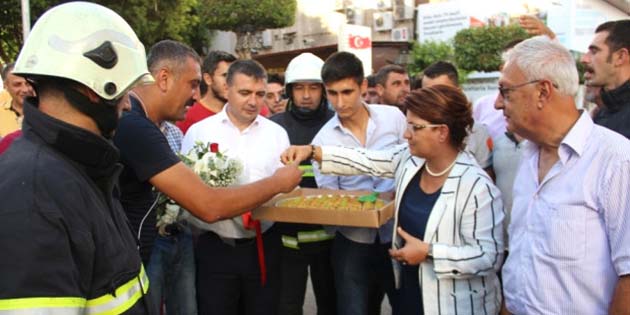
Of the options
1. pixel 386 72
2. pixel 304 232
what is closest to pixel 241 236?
pixel 304 232

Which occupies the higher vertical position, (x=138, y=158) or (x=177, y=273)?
(x=138, y=158)

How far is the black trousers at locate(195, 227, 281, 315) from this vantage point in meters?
3.43

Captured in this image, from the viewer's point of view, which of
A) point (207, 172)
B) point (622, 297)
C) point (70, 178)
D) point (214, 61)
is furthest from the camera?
point (214, 61)

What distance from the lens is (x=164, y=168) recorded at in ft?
7.93

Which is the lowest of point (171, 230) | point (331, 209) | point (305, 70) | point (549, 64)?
point (171, 230)

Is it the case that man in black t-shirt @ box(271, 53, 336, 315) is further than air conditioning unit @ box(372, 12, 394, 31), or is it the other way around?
air conditioning unit @ box(372, 12, 394, 31)

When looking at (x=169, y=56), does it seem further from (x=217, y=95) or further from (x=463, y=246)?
(x=217, y=95)

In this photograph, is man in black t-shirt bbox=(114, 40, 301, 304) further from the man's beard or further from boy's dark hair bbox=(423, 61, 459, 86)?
boy's dark hair bbox=(423, 61, 459, 86)

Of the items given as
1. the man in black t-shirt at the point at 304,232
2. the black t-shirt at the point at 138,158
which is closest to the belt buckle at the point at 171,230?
the black t-shirt at the point at 138,158

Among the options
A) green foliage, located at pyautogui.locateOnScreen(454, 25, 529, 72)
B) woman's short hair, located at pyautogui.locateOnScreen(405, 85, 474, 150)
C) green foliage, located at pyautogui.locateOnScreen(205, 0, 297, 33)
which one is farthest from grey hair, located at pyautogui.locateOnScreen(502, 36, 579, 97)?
green foliage, located at pyautogui.locateOnScreen(205, 0, 297, 33)

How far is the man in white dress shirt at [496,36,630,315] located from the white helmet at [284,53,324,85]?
7.56 feet

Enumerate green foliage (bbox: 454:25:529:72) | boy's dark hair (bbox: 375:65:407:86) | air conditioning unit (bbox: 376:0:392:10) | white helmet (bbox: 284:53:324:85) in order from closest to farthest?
white helmet (bbox: 284:53:324:85) < boy's dark hair (bbox: 375:65:407:86) < green foliage (bbox: 454:25:529:72) < air conditioning unit (bbox: 376:0:392:10)

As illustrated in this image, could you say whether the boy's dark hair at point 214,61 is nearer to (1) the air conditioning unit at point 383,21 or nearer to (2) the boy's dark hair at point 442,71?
(2) the boy's dark hair at point 442,71

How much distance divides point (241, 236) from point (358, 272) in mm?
829
